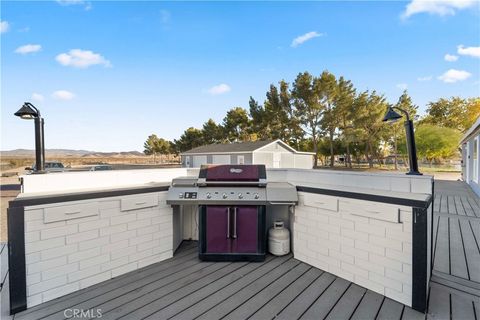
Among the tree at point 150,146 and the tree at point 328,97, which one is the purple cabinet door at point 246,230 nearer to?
the tree at point 328,97

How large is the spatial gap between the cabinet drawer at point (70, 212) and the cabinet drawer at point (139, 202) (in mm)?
258

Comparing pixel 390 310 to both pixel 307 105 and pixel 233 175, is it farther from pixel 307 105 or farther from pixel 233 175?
pixel 307 105

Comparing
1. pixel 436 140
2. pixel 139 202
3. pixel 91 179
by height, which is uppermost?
pixel 436 140

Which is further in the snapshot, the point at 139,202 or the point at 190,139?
the point at 190,139

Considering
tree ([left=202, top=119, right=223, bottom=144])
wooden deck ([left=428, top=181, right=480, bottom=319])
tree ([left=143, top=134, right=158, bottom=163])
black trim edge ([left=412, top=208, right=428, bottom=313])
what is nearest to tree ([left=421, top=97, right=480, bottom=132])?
tree ([left=202, top=119, right=223, bottom=144])

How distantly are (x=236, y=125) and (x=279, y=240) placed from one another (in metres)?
23.6

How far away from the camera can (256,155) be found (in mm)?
13695

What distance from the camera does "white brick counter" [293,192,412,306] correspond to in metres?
1.81

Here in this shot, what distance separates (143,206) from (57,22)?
5861 mm

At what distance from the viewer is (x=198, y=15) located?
593 cm

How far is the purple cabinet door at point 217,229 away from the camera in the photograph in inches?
100

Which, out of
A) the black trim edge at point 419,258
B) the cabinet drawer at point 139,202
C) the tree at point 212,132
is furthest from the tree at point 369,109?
the cabinet drawer at point 139,202

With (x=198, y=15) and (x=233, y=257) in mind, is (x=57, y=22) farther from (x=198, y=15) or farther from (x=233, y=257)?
(x=233, y=257)

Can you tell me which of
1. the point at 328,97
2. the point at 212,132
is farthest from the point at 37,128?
the point at 212,132
